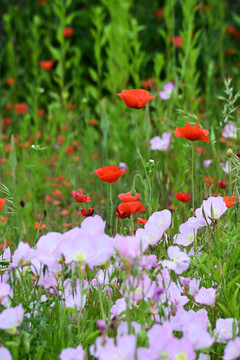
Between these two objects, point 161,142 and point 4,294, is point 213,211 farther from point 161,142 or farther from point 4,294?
point 161,142

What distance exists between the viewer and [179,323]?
3.95ft

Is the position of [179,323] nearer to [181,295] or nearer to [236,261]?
[181,295]

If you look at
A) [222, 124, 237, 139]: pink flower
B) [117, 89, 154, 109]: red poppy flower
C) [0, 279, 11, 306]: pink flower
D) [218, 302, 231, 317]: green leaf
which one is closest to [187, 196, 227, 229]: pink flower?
[218, 302, 231, 317]: green leaf

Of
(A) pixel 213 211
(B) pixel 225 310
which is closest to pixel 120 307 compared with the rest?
(B) pixel 225 310

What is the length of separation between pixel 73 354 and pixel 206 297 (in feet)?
1.24

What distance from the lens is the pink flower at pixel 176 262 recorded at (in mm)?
1223

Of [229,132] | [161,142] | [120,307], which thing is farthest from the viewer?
[161,142]

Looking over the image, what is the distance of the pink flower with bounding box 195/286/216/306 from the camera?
1.25m

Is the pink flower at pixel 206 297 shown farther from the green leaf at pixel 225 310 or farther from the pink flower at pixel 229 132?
the pink flower at pixel 229 132

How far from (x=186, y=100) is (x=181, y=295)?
197cm

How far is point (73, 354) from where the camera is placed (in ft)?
3.42

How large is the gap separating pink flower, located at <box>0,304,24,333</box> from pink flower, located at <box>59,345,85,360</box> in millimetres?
122

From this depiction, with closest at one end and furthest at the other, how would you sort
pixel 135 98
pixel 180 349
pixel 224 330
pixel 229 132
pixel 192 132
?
1. pixel 180 349
2. pixel 224 330
3. pixel 192 132
4. pixel 135 98
5. pixel 229 132

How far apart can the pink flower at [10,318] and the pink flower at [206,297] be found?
0.42 meters
